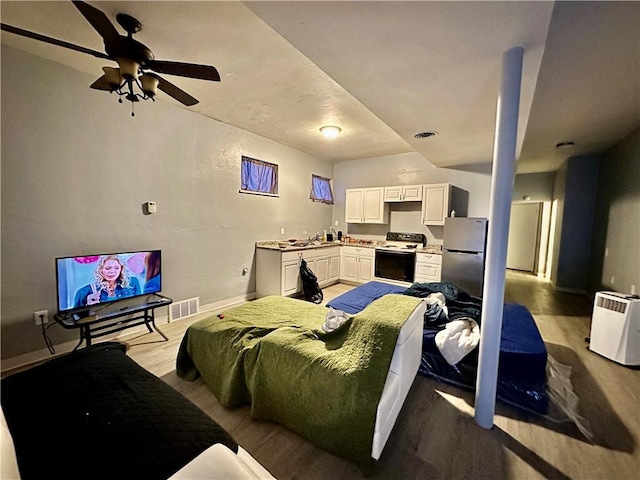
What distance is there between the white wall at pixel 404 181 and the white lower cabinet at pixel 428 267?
68 cm

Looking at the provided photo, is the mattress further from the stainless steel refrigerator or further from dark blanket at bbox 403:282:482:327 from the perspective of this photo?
the stainless steel refrigerator

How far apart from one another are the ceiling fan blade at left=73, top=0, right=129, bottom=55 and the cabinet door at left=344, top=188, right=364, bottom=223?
456 cm

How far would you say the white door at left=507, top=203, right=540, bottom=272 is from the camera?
24.5 feet

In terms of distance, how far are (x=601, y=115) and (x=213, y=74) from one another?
4.35 meters

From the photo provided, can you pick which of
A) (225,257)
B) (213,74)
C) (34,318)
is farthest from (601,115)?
(34,318)

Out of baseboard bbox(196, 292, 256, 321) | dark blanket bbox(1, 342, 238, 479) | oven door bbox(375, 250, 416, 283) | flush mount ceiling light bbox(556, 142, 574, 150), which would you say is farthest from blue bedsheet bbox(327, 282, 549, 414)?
flush mount ceiling light bbox(556, 142, 574, 150)

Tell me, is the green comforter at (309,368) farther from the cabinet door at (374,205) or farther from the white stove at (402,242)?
the cabinet door at (374,205)

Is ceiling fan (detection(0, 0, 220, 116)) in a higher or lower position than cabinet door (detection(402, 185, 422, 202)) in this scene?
higher

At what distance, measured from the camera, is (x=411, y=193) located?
5.21 meters

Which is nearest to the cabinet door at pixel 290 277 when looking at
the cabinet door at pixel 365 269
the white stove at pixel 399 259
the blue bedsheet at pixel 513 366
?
the cabinet door at pixel 365 269

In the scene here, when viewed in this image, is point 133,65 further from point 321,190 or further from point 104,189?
point 321,190

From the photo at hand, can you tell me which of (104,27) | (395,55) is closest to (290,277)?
(395,55)

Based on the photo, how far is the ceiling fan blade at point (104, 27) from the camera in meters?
1.39

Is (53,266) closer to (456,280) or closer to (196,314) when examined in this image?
(196,314)
